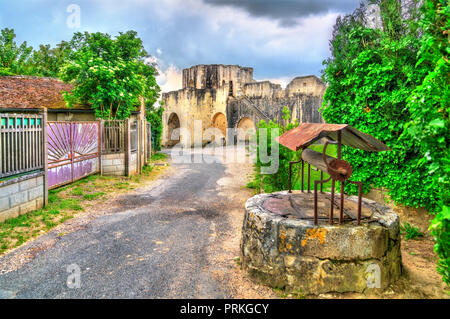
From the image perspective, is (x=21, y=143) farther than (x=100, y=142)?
No

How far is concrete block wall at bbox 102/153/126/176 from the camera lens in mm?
11109

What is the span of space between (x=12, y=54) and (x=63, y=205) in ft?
69.3

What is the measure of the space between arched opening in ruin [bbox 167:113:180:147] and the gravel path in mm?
21702

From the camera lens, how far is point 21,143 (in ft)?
20.6

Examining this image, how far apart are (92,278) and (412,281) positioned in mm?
4221

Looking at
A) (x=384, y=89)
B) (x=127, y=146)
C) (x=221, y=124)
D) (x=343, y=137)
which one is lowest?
(x=127, y=146)

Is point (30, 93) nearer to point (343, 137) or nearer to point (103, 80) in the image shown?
point (103, 80)

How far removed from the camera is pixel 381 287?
3.68 metres

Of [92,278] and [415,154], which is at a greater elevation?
[415,154]

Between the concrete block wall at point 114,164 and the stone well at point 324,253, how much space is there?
854 cm

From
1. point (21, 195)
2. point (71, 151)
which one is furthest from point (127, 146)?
point (21, 195)
